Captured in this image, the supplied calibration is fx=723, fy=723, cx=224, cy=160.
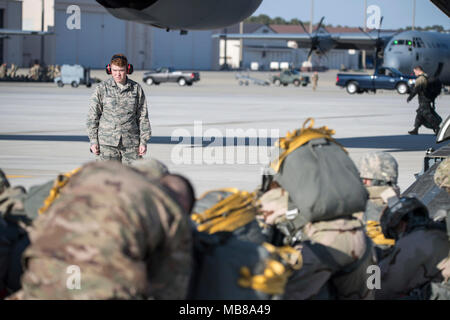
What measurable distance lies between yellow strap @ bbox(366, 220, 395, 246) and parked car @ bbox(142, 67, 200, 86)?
4764cm

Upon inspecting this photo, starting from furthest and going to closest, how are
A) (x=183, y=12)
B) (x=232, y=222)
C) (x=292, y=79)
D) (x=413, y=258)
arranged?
1. (x=292, y=79)
2. (x=183, y=12)
3. (x=413, y=258)
4. (x=232, y=222)

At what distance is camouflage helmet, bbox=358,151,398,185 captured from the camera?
541 cm

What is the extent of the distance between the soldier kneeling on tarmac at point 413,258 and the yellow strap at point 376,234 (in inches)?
13.9

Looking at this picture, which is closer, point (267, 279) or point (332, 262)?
point (267, 279)

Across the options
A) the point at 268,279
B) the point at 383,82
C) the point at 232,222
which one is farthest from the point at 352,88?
the point at 268,279

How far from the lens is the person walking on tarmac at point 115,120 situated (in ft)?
24.8

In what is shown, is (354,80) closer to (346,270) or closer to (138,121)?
(138,121)

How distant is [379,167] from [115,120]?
125 inches

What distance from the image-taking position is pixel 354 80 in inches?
1686

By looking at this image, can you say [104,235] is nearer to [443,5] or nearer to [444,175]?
[444,175]

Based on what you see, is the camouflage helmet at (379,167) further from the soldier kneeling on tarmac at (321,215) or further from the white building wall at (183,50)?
the white building wall at (183,50)

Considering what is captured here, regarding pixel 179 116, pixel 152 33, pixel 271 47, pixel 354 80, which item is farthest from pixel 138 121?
pixel 271 47

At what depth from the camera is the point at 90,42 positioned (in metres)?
75.6
